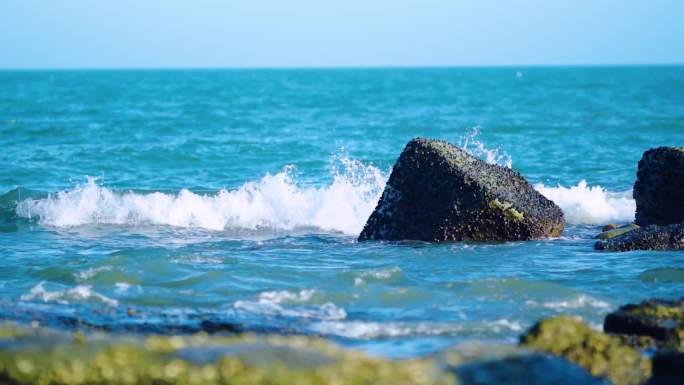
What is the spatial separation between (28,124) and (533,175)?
1869cm

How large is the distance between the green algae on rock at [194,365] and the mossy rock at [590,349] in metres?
0.88

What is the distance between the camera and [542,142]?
989 inches

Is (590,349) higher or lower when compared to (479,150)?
lower

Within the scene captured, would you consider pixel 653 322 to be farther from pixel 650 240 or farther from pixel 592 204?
pixel 592 204

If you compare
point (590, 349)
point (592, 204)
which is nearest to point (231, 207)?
point (592, 204)

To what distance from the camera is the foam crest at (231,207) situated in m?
13.9

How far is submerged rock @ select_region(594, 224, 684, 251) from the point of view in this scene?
10188 mm

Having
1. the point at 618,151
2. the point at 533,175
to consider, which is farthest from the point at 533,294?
the point at 618,151

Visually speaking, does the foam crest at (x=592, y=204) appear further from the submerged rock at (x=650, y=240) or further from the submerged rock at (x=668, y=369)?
the submerged rock at (x=668, y=369)

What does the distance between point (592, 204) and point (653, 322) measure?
877 centimetres

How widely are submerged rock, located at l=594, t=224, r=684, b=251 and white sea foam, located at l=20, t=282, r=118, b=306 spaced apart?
5.96 m

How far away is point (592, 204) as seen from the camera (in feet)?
47.9

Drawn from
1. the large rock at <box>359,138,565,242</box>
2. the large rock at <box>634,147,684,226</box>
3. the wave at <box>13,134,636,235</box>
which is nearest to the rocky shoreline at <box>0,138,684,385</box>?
the large rock at <box>359,138,565,242</box>

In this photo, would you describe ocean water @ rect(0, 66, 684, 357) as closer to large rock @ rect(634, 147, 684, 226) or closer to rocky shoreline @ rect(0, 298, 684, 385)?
rocky shoreline @ rect(0, 298, 684, 385)
